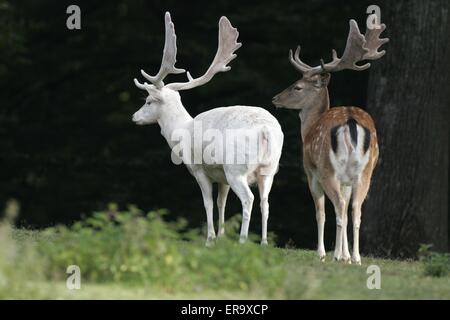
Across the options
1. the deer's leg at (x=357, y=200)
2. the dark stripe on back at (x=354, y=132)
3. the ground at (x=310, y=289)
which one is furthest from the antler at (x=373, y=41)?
the ground at (x=310, y=289)

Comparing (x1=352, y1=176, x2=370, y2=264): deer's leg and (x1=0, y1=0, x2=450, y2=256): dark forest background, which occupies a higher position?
(x1=0, y1=0, x2=450, y2=256): dark forest background

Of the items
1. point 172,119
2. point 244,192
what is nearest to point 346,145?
point 244,192

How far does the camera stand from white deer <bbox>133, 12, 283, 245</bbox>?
1191 cm

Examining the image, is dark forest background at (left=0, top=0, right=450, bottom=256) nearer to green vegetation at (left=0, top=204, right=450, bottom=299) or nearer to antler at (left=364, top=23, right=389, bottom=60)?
antler at (left=364, top=23, right=389, bottom=60)

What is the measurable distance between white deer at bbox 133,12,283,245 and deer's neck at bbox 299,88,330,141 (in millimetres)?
831

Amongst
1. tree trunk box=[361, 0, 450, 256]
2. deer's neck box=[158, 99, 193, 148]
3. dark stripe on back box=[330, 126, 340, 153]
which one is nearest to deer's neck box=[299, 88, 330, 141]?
deer's neck box=[158, 99, 193, 148]

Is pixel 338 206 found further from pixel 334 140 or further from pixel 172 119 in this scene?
pixel 172 119

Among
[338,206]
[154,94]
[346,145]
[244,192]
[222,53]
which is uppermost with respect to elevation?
[222,53]

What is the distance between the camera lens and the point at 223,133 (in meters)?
12.1

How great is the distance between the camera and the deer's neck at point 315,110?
1293 cm

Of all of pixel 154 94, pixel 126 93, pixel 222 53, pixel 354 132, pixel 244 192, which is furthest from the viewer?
pixel 126 93

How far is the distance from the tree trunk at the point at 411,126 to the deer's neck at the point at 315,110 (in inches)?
96.4

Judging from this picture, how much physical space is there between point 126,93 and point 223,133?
10.0 meters

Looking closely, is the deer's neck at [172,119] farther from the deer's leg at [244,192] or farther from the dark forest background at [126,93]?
the dark forest background at [126,93]
